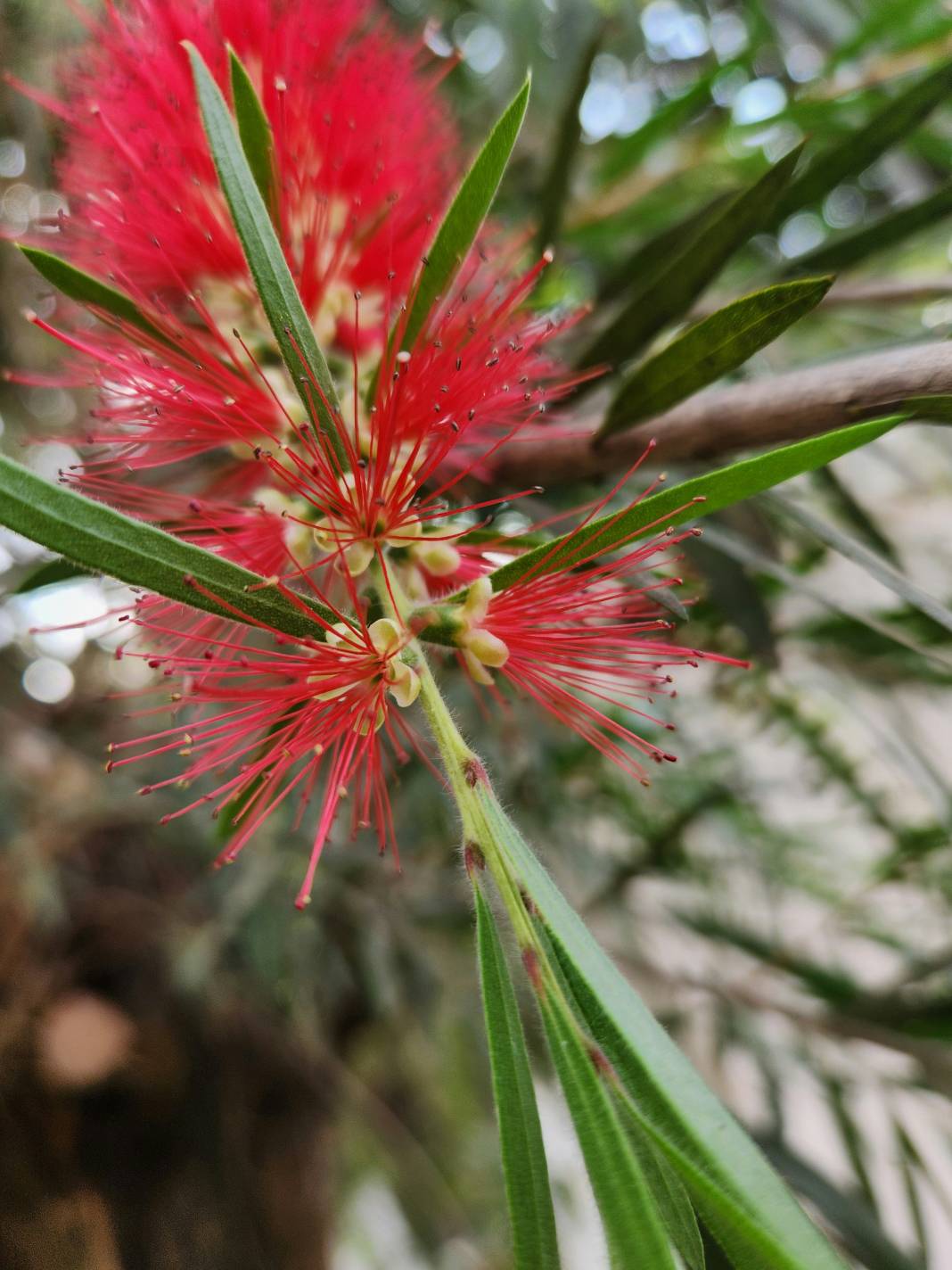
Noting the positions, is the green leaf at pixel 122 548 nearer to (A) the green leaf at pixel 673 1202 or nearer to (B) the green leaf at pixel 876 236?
(A) the green leaf at pixel 673 1202

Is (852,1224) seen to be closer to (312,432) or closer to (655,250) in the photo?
(312,432)

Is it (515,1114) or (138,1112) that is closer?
(515,1114)

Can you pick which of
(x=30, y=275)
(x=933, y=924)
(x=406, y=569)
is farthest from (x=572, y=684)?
(x=30, y=275)

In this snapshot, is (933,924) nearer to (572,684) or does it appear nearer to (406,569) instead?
(572,684)

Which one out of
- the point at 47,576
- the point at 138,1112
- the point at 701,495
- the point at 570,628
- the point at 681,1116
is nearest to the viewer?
the point at 681,1116

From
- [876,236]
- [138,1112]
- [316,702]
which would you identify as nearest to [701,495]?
[316,702]

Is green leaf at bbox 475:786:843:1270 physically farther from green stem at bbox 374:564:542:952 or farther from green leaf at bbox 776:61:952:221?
green leaf at bbox 776:61:952:221

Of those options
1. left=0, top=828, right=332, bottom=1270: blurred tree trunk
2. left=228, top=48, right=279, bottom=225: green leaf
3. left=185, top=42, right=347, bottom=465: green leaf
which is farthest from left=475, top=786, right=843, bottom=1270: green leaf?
left=0, top=828, right=332, bottom=1270: blurred tree trunk
